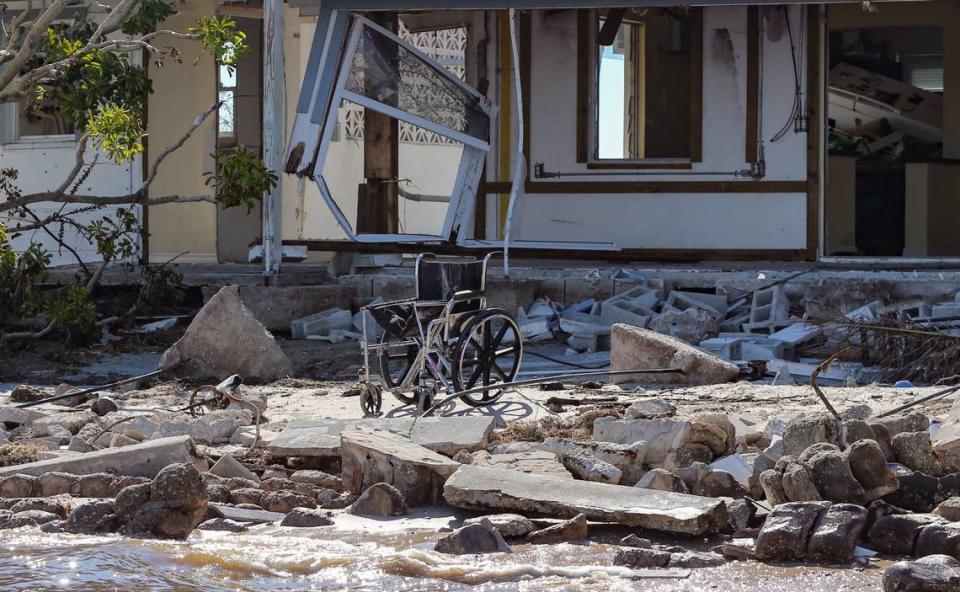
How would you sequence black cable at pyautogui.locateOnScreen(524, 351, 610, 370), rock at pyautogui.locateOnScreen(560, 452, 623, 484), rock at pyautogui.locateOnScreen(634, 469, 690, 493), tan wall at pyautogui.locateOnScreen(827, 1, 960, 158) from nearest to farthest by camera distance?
rock at pyautogui.locateOnScreen(634, 469, 690, 493)
rock at pyautogui.locateOnScreen(560, 452, 623, 484)
black cable at pyautogui.locateOnScreen(524, 351, 610, 370)
tan wall at pyautogui.locateOnScreen(827, 1, 960, 158)

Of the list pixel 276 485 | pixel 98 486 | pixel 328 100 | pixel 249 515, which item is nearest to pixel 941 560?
pixel 249 515

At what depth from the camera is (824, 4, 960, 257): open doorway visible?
15070 mm

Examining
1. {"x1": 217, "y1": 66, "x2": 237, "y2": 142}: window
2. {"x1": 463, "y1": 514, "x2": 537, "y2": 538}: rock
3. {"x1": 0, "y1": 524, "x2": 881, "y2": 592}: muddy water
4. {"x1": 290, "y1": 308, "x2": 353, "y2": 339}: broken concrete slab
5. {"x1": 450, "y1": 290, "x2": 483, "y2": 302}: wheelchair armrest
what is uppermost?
{"x1": 217, "y1": 66, "x2": 237, "y2": 142}: window

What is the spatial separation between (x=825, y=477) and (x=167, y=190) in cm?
1084

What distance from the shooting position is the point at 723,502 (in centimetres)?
535

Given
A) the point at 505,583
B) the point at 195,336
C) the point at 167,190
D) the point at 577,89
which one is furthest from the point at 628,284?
the point at 505,583

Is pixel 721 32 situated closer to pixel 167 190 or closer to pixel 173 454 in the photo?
pixel 167 190

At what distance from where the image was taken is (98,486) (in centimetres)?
623

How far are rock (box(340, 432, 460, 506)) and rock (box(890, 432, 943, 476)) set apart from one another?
6.25ft

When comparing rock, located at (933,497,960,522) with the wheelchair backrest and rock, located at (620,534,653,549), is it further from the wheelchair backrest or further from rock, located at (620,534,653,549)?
the wheelchair backrest

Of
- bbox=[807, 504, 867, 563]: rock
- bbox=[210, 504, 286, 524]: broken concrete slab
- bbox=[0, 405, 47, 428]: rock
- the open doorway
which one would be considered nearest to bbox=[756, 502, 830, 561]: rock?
bbox=[807, 504, 867, 563]: rock

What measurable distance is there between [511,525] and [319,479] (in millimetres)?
1299

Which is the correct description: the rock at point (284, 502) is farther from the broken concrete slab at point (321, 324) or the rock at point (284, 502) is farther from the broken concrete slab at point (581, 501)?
the broken concrete slab at point (321, 324)

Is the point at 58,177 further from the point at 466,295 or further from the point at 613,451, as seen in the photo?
the point at 613,451
